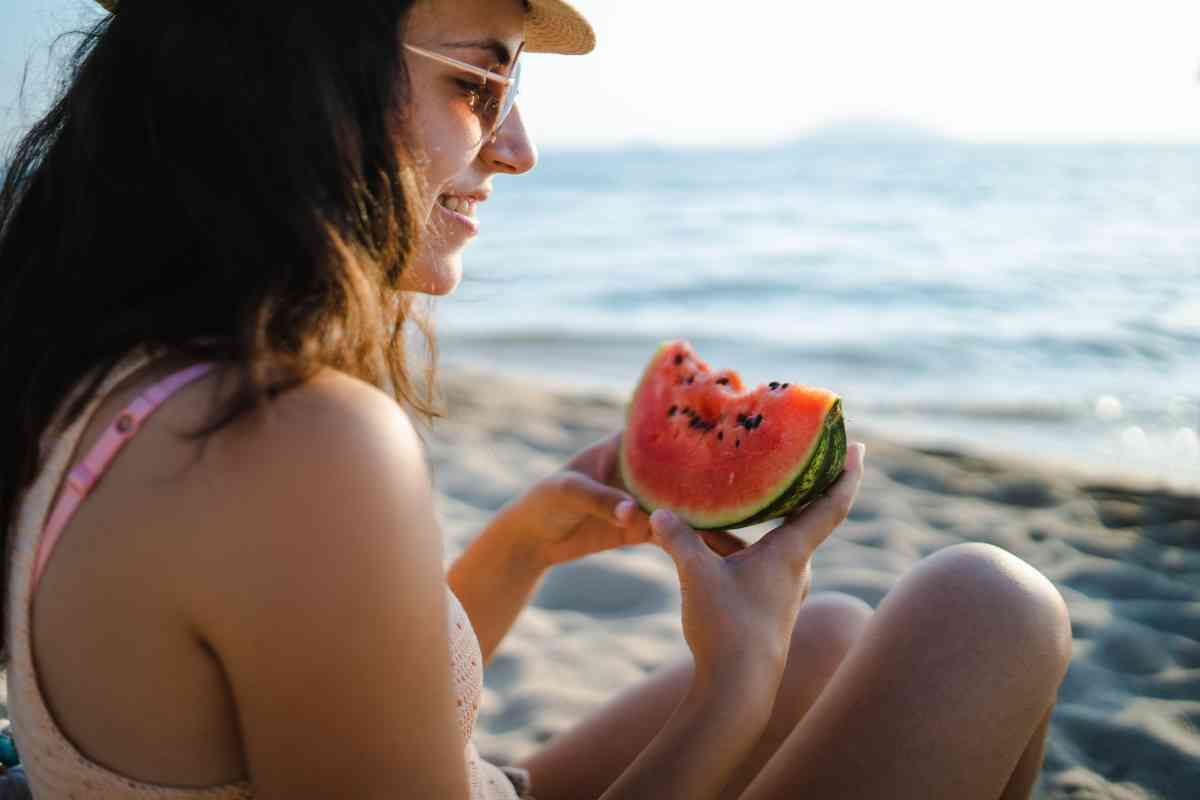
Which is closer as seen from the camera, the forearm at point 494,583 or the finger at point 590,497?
the finger at point 590,497

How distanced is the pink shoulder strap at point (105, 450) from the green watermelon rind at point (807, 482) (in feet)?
4.65

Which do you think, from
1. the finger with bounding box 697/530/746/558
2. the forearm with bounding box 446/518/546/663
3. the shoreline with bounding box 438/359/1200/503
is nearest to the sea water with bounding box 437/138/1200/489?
the shoreline with bounding box 438/359/1200/503

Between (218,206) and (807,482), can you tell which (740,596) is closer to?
(807,482)

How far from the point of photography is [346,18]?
1.43 meters

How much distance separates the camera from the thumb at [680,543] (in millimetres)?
1736

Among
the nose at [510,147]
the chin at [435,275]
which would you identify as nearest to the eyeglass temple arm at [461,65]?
the nose at [510,147]

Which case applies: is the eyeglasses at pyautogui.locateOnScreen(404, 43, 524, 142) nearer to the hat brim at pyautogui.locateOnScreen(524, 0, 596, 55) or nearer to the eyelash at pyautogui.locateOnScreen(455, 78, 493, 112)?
the eyelash at pyautogui.locateOnScreen(455, 78, 493, 112)

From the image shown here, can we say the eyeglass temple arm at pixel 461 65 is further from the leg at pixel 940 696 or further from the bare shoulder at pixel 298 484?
the leg at pixel 940 696

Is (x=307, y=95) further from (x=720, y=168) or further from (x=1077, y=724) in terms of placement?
(x=720, y=168)

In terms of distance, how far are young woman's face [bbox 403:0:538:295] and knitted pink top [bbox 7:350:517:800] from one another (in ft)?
1.89

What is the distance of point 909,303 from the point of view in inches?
413

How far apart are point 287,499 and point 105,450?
27 cm

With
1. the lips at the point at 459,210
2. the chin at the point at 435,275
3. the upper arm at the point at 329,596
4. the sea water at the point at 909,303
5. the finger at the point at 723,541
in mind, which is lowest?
the sea water at the point at 909,303

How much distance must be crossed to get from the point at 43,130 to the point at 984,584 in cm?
188
